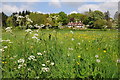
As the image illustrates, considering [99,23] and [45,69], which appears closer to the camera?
[45,69]

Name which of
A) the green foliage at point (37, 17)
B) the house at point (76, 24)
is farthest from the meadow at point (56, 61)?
the house at point (76, 24)

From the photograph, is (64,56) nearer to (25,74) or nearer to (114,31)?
(25,74)

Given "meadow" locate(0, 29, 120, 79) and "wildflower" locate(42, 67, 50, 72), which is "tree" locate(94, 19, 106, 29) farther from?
"wildflower" locate(42, 67, 50, 72)

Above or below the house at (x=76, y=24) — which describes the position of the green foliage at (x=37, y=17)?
above

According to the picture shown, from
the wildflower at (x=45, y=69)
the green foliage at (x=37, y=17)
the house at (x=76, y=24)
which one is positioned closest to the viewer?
the wildflower at (x=45, y=69)

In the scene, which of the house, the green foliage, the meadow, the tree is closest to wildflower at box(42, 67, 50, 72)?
the meadow

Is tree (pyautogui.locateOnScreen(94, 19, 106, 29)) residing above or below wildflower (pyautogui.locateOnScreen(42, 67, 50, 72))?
above

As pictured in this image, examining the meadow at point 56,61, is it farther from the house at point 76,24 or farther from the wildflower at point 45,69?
the house at point 76,24

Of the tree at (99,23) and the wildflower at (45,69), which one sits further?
the tree at (99,23)

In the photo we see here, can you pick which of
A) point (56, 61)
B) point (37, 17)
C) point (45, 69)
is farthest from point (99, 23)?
point (45, 69)

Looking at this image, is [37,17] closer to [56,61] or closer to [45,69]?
[56,61]

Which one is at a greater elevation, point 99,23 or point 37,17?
point 37,17
